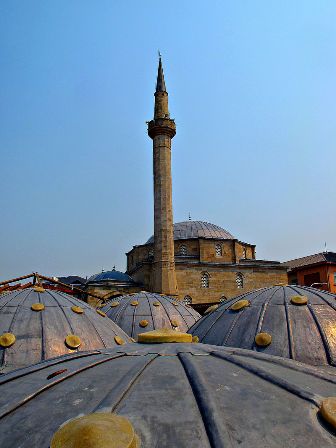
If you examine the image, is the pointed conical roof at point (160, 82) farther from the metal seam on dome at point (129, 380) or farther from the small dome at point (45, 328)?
the metal seam on dome at point (129, 380)

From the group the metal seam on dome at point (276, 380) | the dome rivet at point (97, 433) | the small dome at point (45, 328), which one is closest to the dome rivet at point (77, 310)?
the small dome at point (45, 328)

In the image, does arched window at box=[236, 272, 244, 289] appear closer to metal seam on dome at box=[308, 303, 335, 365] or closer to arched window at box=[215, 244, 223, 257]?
arched window at box=[215, 244, 223, 257]

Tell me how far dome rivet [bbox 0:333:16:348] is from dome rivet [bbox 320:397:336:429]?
5.45 metres

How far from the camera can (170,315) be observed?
1300 cm

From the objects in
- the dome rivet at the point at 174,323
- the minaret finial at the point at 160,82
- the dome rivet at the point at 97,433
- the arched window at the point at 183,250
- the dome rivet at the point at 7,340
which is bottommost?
the dome rivet at the point at 97,433

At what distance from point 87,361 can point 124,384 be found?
0.82 m

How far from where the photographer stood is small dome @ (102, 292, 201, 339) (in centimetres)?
1238

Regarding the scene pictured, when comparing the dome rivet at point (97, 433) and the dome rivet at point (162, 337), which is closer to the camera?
the dome rivet at point (97, 433)

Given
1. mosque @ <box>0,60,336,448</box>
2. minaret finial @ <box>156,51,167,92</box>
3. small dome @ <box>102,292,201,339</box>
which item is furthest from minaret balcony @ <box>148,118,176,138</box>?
mosque @ <box>0,60,336,448</box>

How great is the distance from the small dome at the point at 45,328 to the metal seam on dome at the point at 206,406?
14.0 feet

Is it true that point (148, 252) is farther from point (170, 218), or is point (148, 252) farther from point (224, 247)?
point (170, 218)

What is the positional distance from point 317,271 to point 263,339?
31.6 metres

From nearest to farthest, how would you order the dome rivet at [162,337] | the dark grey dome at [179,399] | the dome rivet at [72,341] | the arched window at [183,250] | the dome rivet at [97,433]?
1. the dome rivet at [97,433]
2. the dark grey dome at [179,399]
3. the dome rivet at [162,337]
4. the dome rivet at [72,341]
5. the arched window at [183,250]

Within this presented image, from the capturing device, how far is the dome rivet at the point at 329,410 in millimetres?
2108
